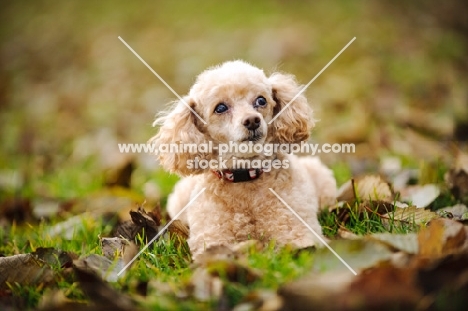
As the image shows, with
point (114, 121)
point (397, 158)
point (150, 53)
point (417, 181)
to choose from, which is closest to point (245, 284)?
point (417, 181)

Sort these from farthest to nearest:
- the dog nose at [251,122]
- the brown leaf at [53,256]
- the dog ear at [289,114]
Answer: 1. the dog ear at [289,114]
2. the dog nose at [251,122]
3. the brown leaf at [53,256]

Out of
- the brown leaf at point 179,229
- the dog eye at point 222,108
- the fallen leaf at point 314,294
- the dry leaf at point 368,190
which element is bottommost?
the fallen leaf at point 314,294

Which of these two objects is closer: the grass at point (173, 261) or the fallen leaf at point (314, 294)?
the fallen leaf at point (314, 294)

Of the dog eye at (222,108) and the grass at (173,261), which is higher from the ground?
the dog eye at (222,108)

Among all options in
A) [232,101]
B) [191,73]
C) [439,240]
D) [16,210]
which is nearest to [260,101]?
[232,101]

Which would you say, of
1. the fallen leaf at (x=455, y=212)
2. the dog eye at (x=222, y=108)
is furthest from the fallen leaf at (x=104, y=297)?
the fallen leaf at (x=455, y=212)

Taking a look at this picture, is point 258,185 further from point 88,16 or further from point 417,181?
point 88,16

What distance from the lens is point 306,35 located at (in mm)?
9523

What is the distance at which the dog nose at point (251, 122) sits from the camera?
3.06 m

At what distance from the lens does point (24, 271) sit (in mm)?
2654

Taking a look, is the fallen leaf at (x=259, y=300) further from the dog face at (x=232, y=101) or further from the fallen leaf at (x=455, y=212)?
the fallen leaf at (x=455, y=212)

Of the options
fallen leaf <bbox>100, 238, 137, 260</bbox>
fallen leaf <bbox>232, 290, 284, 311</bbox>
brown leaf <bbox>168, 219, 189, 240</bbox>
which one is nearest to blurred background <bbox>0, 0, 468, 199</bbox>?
brown leaf <bbox>168, 219, 189, 240</bbox>

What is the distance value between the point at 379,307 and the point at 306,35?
8.11m

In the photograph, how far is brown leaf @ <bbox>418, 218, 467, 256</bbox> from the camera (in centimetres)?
228
